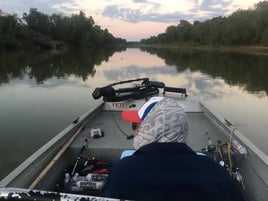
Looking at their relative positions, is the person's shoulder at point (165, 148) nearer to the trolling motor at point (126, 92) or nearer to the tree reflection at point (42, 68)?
the trolling motor at point (126, 92)

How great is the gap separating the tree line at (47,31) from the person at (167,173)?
50.9m

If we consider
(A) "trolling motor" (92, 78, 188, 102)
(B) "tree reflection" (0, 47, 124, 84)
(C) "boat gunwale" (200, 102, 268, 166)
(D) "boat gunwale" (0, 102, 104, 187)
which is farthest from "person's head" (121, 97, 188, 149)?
(B) "tree reflection" (0, 47, 124, 84)

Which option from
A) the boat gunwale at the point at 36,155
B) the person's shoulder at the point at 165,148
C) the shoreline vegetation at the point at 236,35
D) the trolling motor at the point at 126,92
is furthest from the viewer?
the shoreline vegetation at the point at 236,35

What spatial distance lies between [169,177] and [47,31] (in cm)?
7572

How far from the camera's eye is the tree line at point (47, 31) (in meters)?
54.4

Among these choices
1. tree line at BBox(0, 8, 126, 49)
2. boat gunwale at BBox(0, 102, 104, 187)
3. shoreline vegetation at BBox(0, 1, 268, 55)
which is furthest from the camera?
shoreline vegetation at BBox(0, 1, 268, 55)

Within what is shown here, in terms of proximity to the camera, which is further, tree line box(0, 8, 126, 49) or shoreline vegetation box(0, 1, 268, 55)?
shoreline vegetation box(0, 1, 268, 55)

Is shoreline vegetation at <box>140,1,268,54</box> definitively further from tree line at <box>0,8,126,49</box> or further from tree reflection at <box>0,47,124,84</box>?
tree reflection at <box>0,47,124,84</box>

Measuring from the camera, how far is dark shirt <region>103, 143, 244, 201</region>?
1382 millimetres

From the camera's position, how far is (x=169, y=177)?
1.39m

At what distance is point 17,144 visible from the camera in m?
6.14

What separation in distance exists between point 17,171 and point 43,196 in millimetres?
1689

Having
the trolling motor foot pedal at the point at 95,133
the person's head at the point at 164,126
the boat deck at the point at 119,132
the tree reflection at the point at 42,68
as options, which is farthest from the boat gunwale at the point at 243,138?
the tree reflection at the point at 42,68

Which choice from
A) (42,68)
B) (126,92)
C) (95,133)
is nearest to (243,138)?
(95,133)
